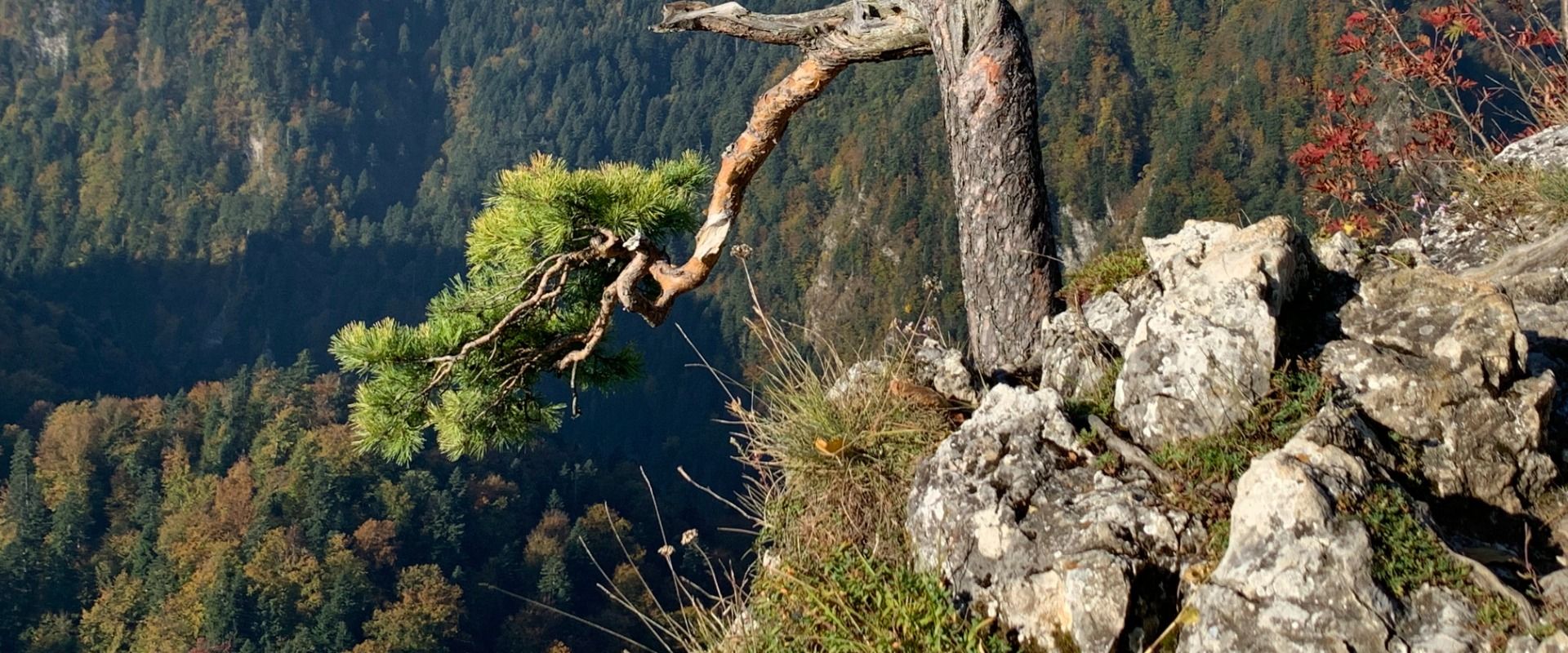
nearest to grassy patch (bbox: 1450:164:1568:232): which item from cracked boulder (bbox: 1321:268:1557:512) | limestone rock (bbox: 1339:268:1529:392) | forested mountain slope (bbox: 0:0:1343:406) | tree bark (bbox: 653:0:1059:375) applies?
limestone rock (bbox: 1339:268:1529:392)

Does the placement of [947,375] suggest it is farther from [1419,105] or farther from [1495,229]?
[1419,105]

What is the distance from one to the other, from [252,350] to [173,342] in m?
7.89

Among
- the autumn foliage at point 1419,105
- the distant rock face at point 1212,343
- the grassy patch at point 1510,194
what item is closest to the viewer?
the distant rock face at point 1212,343

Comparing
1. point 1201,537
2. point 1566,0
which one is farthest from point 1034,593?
point 1566,0

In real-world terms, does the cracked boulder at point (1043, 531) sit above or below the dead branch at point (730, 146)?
below

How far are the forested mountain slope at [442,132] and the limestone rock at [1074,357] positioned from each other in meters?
73.1

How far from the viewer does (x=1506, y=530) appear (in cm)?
313

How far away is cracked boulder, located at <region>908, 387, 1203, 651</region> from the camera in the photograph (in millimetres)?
2955

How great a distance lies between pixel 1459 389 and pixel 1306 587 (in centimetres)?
95

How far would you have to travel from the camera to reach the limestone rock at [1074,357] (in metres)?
3.93

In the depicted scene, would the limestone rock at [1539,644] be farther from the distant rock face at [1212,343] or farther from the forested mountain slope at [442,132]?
the forested mountain slope at [442,132]

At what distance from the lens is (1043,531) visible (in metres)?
3.21

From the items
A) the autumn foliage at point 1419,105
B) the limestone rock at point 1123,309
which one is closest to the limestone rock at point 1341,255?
the limestone rock at point 1123,309

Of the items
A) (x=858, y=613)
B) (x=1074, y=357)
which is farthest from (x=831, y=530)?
(x=1074, y=357)
